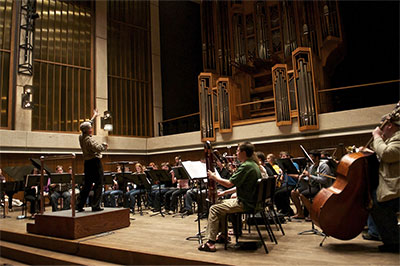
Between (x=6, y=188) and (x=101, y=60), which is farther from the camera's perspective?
(x=101, y=60)

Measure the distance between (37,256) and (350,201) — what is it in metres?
4.06

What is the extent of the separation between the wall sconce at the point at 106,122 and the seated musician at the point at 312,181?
7.90 metres

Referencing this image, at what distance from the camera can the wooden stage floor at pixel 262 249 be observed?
2971mm

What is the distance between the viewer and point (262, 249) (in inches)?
138

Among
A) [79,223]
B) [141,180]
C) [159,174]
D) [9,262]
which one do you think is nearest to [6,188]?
[141,180]

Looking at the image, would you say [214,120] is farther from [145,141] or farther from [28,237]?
[28,237]

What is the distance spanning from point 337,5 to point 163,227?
8.71 metres

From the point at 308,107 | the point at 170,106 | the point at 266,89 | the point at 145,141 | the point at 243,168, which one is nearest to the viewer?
the point at 243,168

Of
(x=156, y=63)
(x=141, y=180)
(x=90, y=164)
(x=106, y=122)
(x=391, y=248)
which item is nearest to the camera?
(x=391, y=248)

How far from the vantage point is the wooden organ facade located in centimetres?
896

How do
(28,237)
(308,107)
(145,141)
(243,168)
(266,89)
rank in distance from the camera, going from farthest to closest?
(145,141)
(266,89)
(308,107)
(28,237)
(243,168)

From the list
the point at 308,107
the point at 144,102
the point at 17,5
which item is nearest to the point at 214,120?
the point at 308,107

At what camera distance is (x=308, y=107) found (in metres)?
8.71

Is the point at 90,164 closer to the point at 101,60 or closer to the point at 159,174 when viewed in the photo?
the point at 159,174
